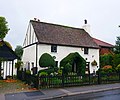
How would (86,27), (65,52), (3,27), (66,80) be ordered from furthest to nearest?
(86,27) → (65,52) → (66,80) → (3,27)

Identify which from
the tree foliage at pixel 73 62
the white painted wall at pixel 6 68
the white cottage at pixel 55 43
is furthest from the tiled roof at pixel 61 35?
the white painted wall at pixel 6 68

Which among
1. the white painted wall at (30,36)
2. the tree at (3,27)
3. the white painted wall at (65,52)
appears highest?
the white painted wall at (30,36)

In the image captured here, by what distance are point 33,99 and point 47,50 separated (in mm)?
14088

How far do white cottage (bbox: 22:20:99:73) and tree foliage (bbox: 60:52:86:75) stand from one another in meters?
1.06

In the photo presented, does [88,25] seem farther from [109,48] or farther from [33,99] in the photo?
[33,99]

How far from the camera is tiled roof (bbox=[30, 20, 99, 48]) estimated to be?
2666 cm

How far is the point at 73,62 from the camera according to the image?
1064 inches

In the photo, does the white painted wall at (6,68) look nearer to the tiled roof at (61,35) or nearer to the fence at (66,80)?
the tiled roof at (61,35)

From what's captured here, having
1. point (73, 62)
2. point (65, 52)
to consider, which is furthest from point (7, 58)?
point (73, 62)

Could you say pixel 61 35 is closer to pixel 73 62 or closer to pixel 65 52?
pixel 65 52

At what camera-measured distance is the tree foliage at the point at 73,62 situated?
25.5 meters

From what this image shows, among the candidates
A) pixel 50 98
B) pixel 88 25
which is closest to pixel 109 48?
pixel 88 25

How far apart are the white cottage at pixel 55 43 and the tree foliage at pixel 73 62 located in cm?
106

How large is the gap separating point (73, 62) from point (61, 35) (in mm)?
4686
